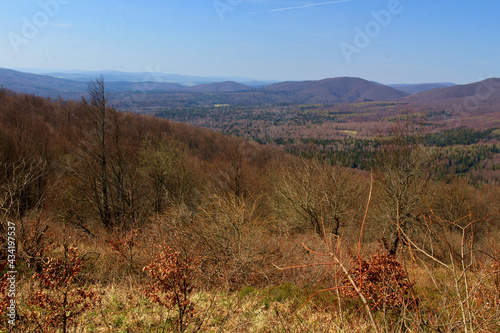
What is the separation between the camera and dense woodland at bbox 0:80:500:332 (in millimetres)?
3172

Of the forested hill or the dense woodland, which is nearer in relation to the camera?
the dense woodland

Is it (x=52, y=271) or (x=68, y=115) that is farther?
(x=68, y=115)

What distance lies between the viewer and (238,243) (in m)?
9.20

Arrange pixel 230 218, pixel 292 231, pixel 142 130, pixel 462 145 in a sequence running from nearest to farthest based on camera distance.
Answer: pixel 230 218 < pixel 292 231 < pixel 142 130 < pixel 462 145

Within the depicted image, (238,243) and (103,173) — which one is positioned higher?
(103,173)

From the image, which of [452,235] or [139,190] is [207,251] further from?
[452,235]

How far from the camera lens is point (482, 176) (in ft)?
242

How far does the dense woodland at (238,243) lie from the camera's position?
317 centimetres

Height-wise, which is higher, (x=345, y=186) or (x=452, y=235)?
Result: (x=345, y=186)

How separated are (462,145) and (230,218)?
131 m

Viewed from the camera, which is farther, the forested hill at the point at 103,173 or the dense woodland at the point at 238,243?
the forested hill at the point at 103,173

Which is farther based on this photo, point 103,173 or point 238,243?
point 103,173

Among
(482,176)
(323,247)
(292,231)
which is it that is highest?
(323,247)

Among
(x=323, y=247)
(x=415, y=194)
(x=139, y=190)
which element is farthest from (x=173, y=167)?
(x=415, y=194)
